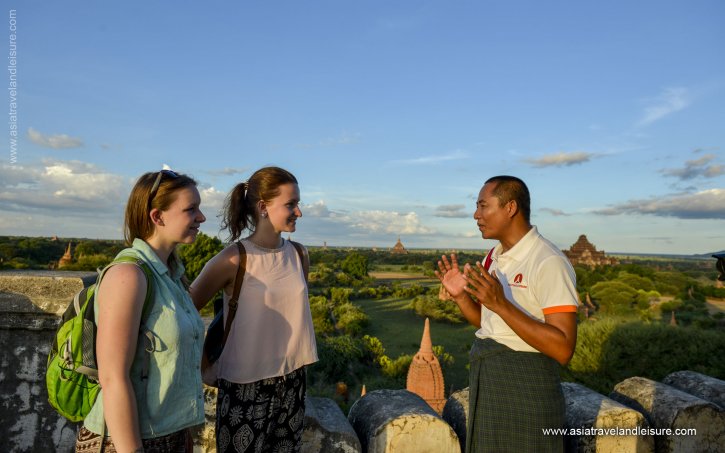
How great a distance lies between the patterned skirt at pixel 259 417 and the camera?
7.21 feet

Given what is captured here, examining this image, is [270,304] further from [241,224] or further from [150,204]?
[150,204]

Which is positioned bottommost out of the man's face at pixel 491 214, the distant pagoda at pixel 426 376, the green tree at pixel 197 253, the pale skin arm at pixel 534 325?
the distant pagoda at pixel 426 376

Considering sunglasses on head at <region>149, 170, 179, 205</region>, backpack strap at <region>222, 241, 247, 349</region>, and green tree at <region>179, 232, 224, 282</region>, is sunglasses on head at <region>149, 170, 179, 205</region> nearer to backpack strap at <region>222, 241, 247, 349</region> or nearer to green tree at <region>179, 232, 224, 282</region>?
backpack strap at <region>222, 241, 247, 349</region>

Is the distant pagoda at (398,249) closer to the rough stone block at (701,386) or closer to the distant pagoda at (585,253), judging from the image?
the distant pagoda at (585,253)

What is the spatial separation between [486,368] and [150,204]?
1.63 m

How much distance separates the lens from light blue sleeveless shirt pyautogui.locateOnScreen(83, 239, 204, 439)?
1.75m

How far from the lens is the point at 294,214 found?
8.25 ft

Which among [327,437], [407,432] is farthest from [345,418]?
[407,432]

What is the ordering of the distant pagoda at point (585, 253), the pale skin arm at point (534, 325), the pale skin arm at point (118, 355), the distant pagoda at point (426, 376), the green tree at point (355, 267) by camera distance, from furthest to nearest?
the distant pagoda at point (585, 253) → the green tree at point (355, 267) → the distant pagoda at point (426, 376) → the pale skin arm at point (534, 325) → the pale skin arm at point (118, 355)

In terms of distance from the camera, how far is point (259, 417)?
2250 mm

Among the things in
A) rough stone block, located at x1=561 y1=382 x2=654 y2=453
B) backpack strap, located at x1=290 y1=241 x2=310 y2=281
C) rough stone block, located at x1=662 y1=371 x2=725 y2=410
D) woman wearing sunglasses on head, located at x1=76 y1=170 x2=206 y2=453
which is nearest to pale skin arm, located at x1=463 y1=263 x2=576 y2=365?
rough stone block, located at x1=561 y1=382 x2=654 y2=453

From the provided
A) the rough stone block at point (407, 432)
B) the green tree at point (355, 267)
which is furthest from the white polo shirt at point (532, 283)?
the green tree at point (355, 267)

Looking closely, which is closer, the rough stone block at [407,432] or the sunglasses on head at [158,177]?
the sunglasses on head at [158,177]

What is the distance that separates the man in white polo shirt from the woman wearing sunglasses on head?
1.19 metres
